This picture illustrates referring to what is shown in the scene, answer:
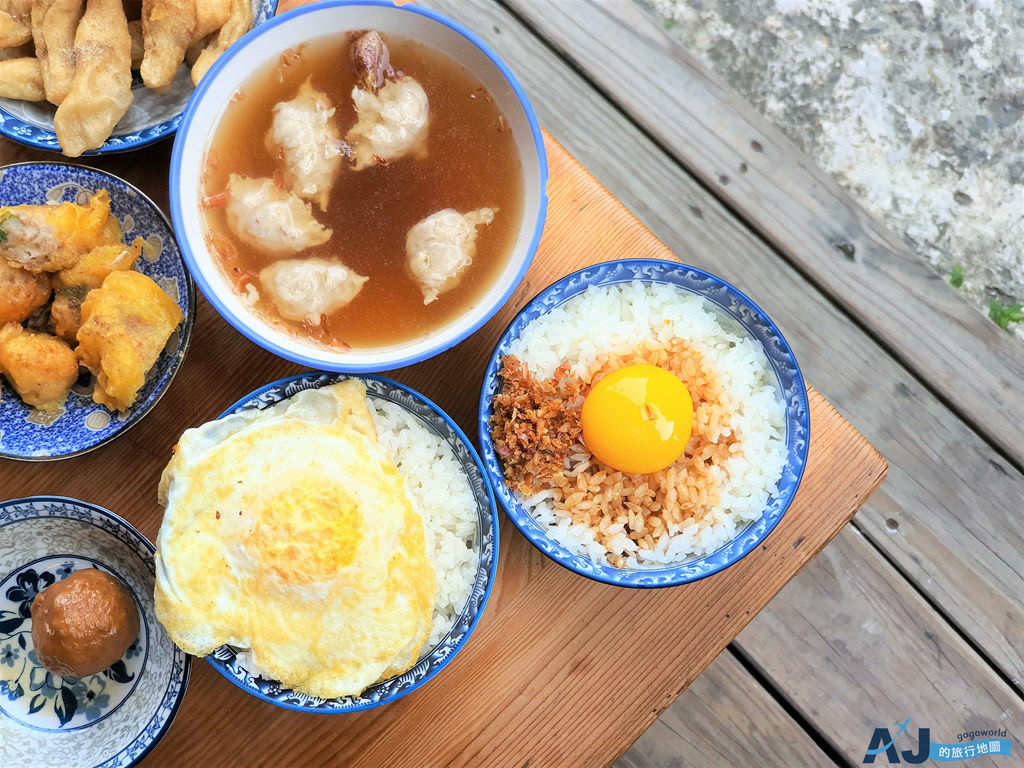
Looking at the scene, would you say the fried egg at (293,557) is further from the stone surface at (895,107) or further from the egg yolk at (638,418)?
the stone surface at (895,107)

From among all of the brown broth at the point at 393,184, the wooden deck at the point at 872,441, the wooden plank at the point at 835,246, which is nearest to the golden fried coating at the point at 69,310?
the brown broth at the point at 393,184

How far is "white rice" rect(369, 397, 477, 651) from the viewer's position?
2.08 m

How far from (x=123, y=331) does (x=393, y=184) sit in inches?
30.4

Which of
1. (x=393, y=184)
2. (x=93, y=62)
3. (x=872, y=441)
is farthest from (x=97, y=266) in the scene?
(x=872, y=441)

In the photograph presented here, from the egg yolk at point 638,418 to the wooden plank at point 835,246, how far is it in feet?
3.66

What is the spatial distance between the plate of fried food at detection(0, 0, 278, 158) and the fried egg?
837 millimetres

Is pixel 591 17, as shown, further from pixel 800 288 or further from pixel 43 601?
pixel 43 601

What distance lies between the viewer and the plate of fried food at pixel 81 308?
1943mm

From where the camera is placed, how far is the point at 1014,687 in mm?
2908

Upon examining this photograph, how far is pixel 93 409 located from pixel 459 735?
4.41ft

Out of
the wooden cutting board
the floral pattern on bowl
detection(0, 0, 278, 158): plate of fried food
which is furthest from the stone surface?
the floral pattern on bowl

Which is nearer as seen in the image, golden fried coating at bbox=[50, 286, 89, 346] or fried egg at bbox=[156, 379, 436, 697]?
fried egg at bbox=[156, 379, 436, 697]

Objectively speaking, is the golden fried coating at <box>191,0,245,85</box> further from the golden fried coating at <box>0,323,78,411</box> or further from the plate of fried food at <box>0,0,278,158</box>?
the golden fried coating at <box>0,323,78,411</box>

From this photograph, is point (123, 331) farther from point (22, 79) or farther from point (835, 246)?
point (835, 246)
